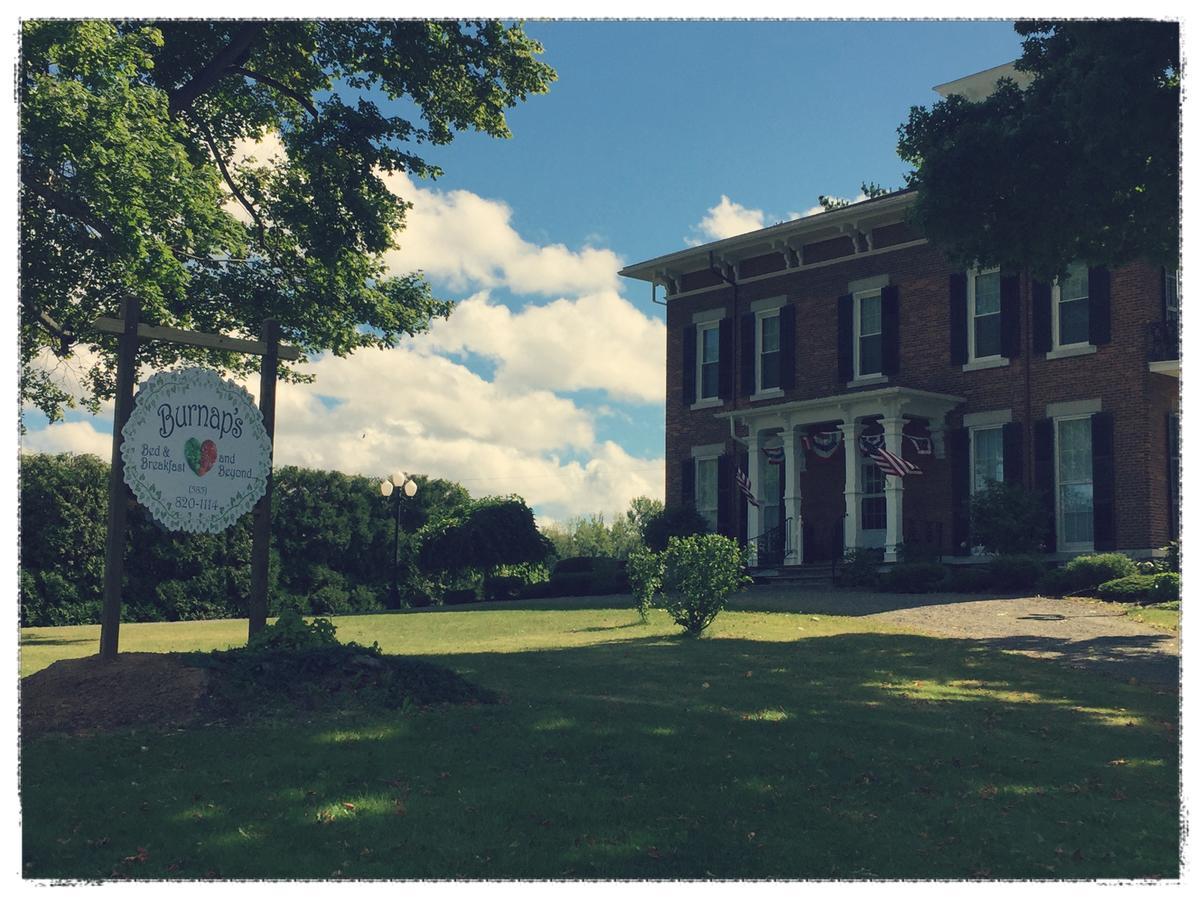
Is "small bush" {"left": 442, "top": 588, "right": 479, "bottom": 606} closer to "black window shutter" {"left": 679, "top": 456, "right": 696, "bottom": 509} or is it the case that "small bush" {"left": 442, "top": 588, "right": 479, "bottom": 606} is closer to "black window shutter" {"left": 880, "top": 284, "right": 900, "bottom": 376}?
"black window shutter" {"left": 679, "top": 456, "right": 696, "bottom": 509}

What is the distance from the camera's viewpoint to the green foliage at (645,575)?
1666cm

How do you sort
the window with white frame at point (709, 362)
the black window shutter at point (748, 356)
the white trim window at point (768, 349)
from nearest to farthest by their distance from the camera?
the white trim window at point (768, 349)
the black window shutter at point (748, 356)
the window with white frame at point (709, 362)

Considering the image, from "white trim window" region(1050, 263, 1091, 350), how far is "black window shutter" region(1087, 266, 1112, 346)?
0.58ft

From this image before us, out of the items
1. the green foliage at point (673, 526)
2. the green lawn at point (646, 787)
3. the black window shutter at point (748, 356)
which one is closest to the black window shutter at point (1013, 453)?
the black window shutter at point (748, 356)

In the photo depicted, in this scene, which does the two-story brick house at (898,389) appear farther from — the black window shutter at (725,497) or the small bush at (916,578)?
the small bush at (916,578)

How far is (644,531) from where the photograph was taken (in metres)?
29.7

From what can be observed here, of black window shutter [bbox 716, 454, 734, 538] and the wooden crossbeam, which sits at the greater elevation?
the wooden crossbeam

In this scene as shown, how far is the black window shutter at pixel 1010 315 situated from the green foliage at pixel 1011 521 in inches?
125

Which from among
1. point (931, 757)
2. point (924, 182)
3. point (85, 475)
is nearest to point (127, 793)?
point (931, 757)

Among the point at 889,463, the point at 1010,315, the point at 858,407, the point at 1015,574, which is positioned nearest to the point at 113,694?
the point at 1015,574

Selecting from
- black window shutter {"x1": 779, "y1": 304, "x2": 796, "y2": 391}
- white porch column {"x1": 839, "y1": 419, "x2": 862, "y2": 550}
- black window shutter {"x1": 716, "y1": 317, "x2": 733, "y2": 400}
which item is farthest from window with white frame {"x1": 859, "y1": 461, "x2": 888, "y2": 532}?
black window shutter {"x1": 716, "y1": 317, "x2": 733, "y2": 400}

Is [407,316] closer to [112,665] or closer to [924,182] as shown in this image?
[924,182]

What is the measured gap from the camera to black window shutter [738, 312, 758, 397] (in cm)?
2962

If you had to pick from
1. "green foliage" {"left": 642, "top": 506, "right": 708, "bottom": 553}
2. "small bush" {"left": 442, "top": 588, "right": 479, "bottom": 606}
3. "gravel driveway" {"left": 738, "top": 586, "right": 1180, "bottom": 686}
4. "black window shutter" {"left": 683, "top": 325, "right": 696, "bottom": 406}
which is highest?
"black window shutter" {"left": 683, "top": 325, "right": 696, "bottom": 406}
